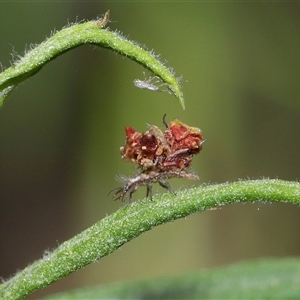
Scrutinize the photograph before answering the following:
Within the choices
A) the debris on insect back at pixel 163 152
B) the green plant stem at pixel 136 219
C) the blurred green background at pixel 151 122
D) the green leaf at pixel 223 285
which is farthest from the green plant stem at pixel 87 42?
the blurred green background at pixel 151 122

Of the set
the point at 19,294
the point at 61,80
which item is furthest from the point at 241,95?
the point at 19,294

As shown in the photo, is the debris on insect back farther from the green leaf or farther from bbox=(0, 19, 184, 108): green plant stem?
the green leaf

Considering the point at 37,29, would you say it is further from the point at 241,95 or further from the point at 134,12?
the point at 241,95

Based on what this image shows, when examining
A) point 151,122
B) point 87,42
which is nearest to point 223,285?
point 87,42

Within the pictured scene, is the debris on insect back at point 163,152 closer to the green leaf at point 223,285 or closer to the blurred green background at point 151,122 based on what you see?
the green leaf at point 223,285

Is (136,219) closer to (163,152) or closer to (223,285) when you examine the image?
(163,152)
